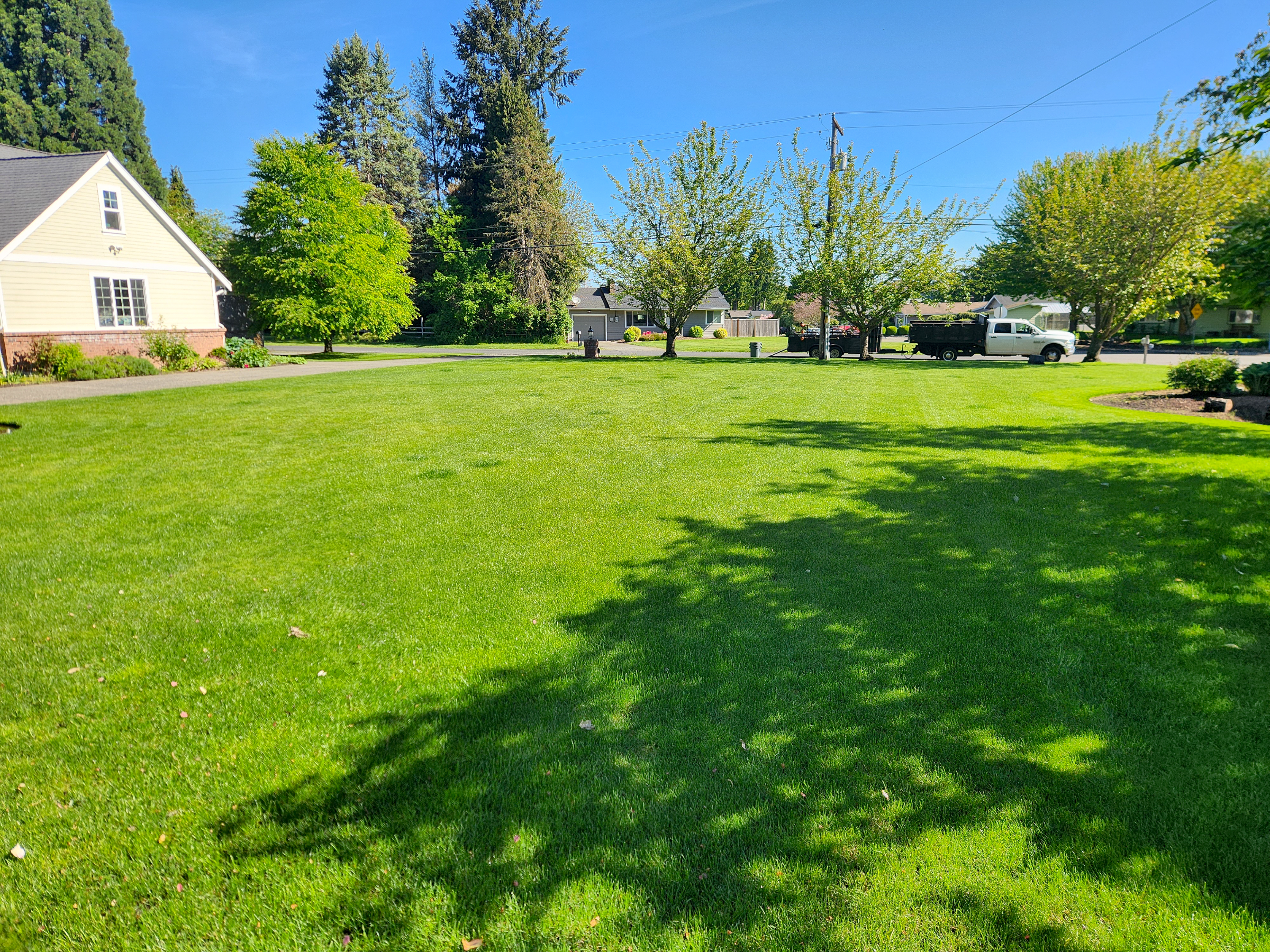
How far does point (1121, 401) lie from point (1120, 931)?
1595 cm

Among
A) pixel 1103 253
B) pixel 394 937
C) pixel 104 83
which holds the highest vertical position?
pixel 104 83

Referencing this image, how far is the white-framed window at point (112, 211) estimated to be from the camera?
23.3m

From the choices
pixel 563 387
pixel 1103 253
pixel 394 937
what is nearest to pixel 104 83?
pixel 563 387

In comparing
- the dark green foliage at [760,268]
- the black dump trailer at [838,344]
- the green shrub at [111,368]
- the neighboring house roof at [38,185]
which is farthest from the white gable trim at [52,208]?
the black dump trailer at [838,344]

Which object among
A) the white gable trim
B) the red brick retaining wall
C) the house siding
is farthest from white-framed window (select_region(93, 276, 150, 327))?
the white gable trim

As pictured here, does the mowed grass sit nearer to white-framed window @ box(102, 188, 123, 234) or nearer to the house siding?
the house siding

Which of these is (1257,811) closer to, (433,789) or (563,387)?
(433,789)

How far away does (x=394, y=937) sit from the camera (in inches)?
87.6

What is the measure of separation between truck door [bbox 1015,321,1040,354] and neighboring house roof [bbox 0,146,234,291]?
36.6 m

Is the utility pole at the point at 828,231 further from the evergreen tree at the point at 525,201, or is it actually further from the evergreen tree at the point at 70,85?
the evergreen tree at the point at 70,85

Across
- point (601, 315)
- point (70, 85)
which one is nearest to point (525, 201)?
point (601, 315)

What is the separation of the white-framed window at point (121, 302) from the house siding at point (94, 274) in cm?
14

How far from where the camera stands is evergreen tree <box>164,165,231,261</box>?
50844 mm

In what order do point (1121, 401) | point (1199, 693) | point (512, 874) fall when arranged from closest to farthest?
point (512, 874)
point (1199, 693)
point (1121, 401)
